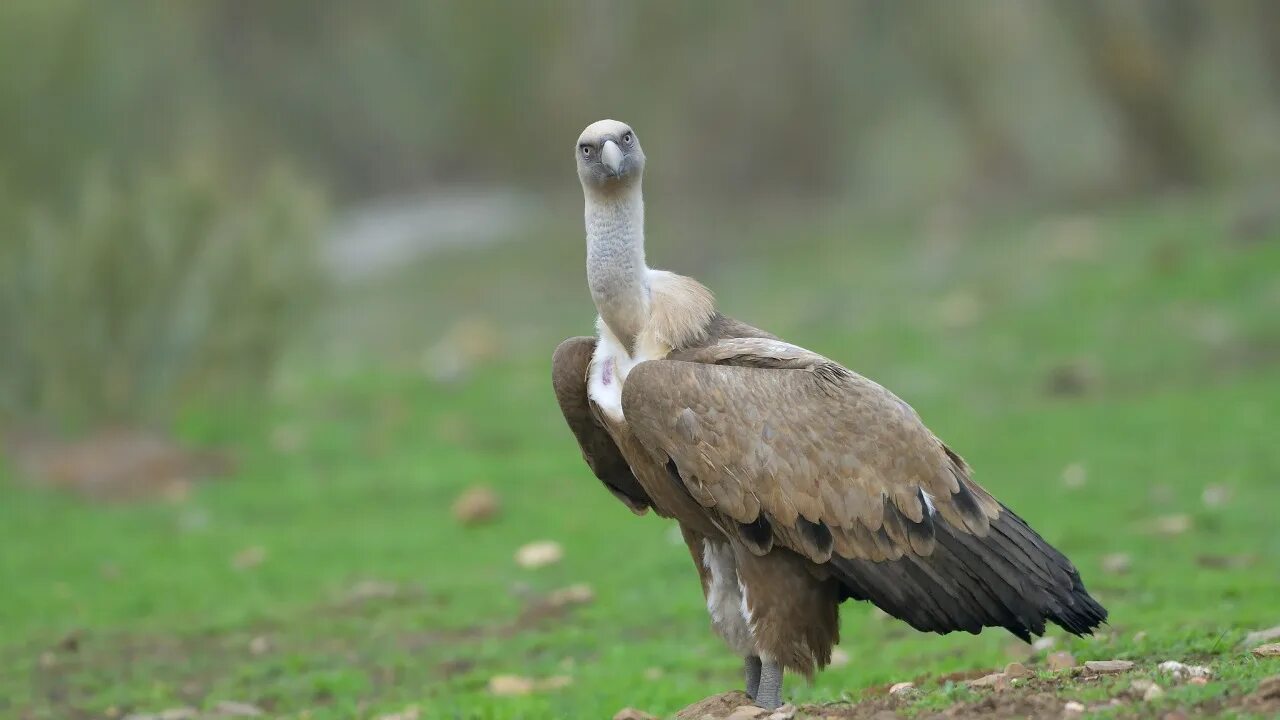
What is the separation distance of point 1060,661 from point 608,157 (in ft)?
8.52

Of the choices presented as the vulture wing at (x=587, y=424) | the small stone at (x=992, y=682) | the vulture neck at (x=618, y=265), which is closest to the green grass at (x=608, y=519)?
the small stone at (x=992, y=682)

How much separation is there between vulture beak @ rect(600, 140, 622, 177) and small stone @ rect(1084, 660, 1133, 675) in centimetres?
249

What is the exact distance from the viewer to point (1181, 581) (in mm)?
8391

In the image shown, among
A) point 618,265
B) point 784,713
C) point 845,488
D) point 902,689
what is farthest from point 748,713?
point 618,265

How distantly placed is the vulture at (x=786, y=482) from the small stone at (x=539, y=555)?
167 inches

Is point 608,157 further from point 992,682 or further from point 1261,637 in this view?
point 1261,637

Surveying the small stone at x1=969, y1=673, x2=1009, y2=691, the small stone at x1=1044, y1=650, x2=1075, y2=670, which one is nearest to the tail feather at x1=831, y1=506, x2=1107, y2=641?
the small stone at x1=969, y1=673, x2=1009, y2=691

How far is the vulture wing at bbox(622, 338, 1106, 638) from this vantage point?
19.0 ft

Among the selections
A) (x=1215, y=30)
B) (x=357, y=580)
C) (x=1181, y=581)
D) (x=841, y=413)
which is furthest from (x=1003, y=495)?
(x=1215, y=30)

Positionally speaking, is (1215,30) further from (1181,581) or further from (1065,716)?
(1065,716)

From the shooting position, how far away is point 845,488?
19.2 ft

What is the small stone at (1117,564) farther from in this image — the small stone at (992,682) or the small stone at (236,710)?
the small stone at (236,710)

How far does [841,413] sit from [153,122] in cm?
1665

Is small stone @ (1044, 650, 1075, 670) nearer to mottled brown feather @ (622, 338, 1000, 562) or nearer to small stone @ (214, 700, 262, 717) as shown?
mottled brown feather @ (622, 338, 1000, 562)
